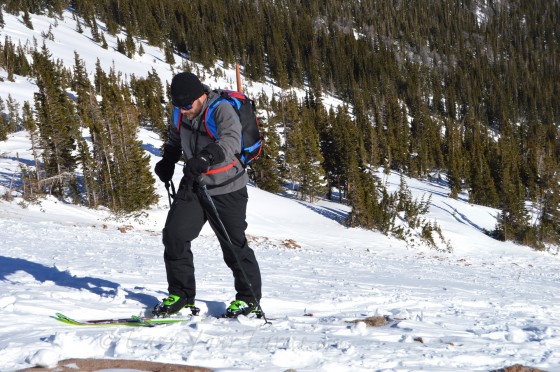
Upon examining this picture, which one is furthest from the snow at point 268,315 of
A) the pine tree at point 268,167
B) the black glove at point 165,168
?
the pine tree at point 268,167

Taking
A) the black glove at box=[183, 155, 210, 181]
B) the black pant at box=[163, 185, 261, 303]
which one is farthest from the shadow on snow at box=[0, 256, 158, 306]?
the black glove at box=[183, 155, 210, 181]

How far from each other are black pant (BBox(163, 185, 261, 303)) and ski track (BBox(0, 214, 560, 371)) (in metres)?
0.44

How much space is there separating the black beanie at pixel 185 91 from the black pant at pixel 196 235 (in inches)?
30.5

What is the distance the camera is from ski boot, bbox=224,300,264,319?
4.25m

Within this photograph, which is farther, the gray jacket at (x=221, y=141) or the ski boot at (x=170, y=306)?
the ski boot at (x=170, y=306)

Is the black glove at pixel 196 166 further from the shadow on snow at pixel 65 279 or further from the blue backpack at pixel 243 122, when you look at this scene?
the shadow on snow at pixel 65 279

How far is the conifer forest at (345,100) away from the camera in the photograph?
28.4 meters

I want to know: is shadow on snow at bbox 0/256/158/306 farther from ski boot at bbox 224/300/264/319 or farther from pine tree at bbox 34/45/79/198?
pine tree at bbox 34/45/79/198

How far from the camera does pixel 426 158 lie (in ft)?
197

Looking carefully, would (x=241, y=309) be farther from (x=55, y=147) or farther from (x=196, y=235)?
(x=55, y=147)

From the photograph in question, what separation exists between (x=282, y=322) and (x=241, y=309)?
1.51ft

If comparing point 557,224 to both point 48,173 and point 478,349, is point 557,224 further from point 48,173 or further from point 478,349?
point 478,349

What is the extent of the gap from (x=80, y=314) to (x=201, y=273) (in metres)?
3.45

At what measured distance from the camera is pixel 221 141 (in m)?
3.81
